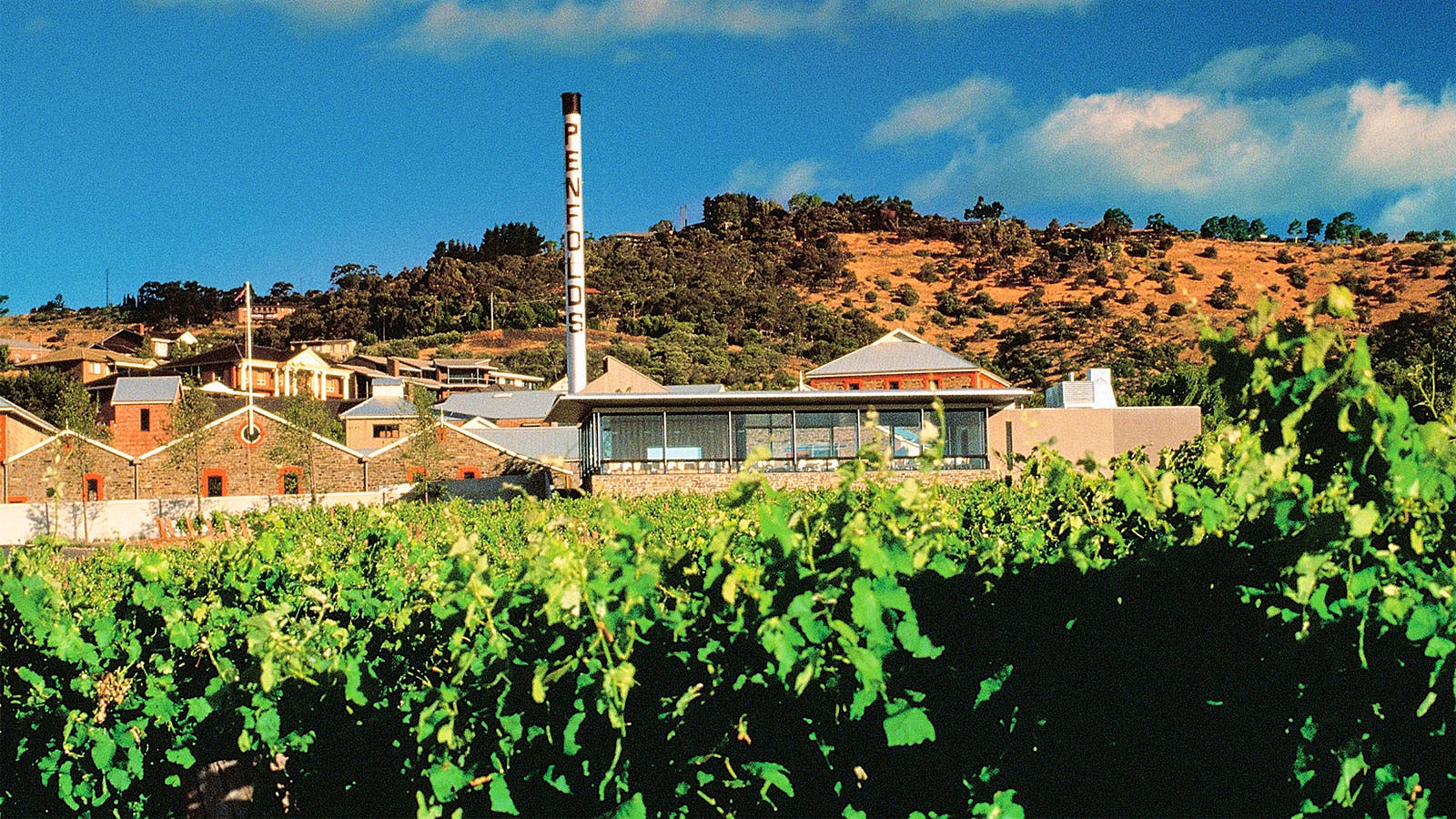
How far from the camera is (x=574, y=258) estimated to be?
2029 inches

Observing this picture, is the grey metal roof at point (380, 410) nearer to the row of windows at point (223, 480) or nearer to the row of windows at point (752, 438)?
the row of windows at point (223, 480)

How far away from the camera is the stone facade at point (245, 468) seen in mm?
37469

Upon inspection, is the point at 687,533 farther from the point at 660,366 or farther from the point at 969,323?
the point at 969,323

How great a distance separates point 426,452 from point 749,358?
39.1m

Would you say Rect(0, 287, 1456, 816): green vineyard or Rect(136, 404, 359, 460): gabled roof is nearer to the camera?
Rect(0, 287, 1456, 816): green vineyard

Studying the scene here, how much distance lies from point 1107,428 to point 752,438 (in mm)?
13048

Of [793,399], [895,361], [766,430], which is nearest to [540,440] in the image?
[766,430]

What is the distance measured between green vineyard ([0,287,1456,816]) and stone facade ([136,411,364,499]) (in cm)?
3594

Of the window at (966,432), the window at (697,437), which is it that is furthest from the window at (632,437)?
the window at (966,432)

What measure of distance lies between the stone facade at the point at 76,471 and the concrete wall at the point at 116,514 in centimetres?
116

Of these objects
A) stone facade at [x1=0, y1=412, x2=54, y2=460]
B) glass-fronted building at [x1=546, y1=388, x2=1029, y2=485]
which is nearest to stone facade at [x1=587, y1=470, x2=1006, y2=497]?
Answer: glass-fronted building at [x1=546, y1=388, x2=1029, y2=485]

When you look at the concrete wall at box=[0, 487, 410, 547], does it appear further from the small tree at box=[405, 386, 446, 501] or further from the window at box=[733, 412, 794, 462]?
the window at box=[733, 412, 794, 462]

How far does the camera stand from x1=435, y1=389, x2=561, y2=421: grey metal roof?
5434 centimetres

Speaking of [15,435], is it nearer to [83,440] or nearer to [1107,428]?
[83,440]
